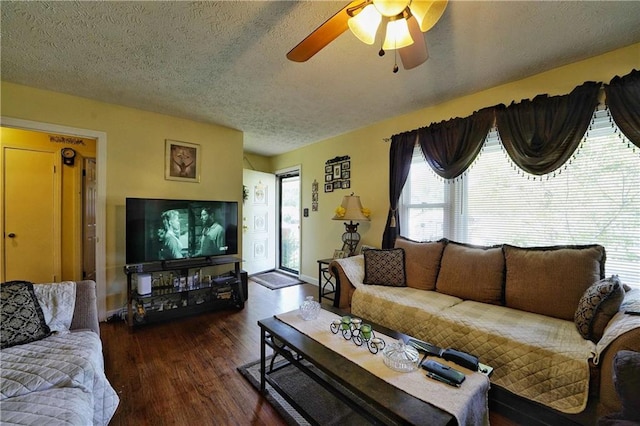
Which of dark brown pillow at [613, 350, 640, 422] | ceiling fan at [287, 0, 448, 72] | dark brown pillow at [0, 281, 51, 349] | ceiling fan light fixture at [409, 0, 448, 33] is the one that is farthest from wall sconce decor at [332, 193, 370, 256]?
dark brown pillow at [0, 281, 51, 349]

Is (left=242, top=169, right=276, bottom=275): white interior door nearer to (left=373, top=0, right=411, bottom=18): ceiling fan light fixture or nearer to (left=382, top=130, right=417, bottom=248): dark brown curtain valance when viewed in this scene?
(left=382, top=130, right=417, bottom=248): dark brown curtain valance

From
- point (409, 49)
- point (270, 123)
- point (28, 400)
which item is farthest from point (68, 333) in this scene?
point (270, 123)

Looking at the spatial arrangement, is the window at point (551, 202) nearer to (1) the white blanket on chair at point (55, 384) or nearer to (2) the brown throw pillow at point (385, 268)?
(2) the brown throw pillow at point (385, 268)

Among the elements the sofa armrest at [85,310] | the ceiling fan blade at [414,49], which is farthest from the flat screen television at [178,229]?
the ceiling fan blade at [414,49]

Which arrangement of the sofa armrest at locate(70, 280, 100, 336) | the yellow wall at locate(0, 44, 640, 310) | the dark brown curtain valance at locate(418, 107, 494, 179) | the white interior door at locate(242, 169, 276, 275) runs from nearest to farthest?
1. the sofa armrest at locate(70, 280, 100, 336)
2. the yellow wall at locate(0, 44, 640, 310)
3. the dark brown curtain valance at locate(418, 107, 494, 179)
4. the white interior door at locate(242, 169, 276, 275)

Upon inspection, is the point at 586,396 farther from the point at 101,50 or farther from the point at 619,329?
the point at 101,50

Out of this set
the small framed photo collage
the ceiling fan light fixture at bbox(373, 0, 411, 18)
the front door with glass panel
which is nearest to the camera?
the ceiling fan light fixture at bbox(373, 0, 411, 18)

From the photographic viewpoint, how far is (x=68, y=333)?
1.61 m

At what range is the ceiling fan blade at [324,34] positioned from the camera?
1.26m

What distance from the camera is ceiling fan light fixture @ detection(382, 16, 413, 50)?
4.58 ft

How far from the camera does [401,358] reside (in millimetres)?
1290

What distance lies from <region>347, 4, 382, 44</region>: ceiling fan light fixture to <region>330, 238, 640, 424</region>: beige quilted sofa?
6.32 ft

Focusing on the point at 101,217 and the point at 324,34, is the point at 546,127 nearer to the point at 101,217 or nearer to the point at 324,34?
the point at 324,34

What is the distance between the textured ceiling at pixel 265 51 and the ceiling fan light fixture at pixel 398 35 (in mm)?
391
